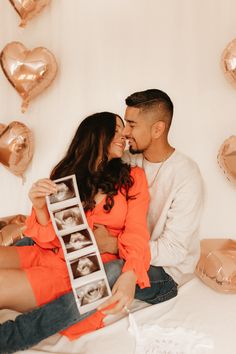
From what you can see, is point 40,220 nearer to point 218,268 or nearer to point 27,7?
point 218,268

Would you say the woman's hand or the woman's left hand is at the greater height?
the woman's hand

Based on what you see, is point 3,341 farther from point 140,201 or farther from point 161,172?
point 161,172

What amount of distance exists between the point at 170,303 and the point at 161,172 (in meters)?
0.52

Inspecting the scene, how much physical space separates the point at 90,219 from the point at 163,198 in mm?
326

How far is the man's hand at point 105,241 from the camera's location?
177 centimetres

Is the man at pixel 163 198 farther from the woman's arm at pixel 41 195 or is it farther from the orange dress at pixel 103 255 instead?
the woman's arm at pixel 41 195

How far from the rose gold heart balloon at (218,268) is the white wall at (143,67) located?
0.43 meters

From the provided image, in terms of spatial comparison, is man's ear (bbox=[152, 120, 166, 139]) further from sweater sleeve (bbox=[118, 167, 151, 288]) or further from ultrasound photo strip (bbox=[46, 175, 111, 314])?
ultrasound photo strip (bbox=[46, 175, 111, 314])

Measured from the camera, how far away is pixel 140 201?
182 centimetres

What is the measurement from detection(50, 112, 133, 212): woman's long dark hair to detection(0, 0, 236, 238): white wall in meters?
0.70

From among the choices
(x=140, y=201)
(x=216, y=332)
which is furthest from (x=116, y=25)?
(x=216, y=332)

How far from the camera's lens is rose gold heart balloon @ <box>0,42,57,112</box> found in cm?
239

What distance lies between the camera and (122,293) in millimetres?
1578


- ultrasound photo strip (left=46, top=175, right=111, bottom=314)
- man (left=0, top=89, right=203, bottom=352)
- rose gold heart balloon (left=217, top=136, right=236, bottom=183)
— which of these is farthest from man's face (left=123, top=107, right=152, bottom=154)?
rose gold heart balloon (left=217, top=136, right=236, bottom=183)
